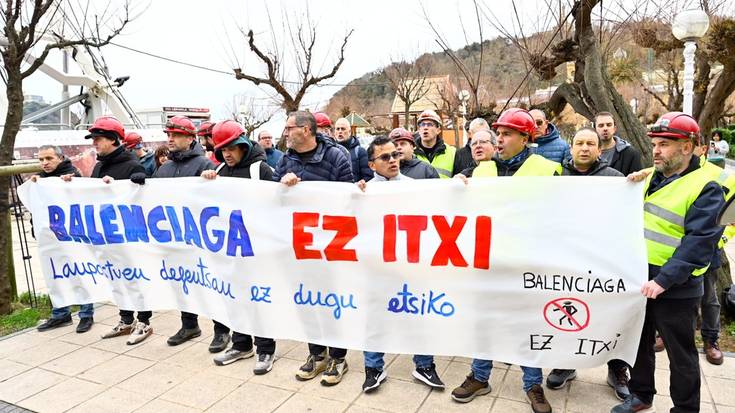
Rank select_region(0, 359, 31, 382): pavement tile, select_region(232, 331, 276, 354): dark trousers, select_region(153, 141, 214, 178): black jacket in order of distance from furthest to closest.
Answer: select_region(153, 141, 214, 178): black jacket, select_region(0, 359, 31, 382): pavement tile, select_region(232, 331, 276, 354): dark trousers

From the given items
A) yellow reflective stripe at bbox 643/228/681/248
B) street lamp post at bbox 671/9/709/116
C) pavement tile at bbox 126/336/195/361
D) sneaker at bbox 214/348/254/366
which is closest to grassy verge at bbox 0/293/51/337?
pavement tile at bbox 126/336/195/361

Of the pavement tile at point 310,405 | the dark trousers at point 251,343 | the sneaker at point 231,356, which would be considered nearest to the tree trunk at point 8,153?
the sneaker at point 231,356

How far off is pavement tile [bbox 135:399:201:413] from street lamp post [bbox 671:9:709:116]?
5561mm

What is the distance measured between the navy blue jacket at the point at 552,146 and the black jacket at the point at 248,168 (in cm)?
239

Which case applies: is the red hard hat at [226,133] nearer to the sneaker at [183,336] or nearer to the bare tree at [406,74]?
the sneaker at [183,336]

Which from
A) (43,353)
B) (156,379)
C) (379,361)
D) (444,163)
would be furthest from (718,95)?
(43,353)

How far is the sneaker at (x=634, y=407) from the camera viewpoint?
9.93 feet

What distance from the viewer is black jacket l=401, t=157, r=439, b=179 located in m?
4.05

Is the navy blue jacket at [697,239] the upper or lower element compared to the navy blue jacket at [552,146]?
lower

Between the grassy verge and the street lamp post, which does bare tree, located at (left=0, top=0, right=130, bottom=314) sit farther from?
the street lamp post

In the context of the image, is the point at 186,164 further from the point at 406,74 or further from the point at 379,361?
the point at 406,74

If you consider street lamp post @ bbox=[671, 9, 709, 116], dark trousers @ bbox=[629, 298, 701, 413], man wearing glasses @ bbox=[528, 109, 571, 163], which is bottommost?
dark trousers @ bbox=[629, 298, 701, 413]

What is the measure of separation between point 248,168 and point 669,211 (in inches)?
112

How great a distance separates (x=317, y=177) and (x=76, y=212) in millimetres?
2342
